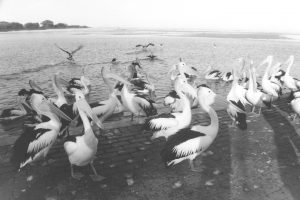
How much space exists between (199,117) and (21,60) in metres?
19.2

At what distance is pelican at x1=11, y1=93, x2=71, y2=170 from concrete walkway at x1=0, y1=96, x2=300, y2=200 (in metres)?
0.31

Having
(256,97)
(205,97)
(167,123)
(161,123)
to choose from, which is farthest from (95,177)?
(256,97)

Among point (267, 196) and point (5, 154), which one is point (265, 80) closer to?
point (267, 196)

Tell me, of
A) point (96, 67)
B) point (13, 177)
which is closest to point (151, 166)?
point (13, 177)

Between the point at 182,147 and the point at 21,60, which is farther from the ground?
the point at 182,147

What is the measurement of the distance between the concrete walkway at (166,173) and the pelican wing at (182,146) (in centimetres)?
40

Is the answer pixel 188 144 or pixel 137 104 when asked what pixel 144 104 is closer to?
pixel 137 104

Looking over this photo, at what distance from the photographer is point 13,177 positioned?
5621 millimetres

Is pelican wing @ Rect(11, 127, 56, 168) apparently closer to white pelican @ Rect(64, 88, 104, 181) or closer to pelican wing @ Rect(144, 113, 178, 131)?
white pelican @ Rect(64, 88, 104, 181)

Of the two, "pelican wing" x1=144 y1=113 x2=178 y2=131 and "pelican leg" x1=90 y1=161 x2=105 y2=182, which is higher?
"pelican wing" x1=144 y1=113 x2=178 y2=131

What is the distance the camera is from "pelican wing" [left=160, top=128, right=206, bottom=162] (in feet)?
18.4

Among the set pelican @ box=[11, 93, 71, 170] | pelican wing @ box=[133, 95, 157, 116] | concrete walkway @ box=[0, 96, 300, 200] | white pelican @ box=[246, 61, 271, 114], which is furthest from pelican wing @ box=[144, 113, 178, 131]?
white pelican @ box=[246, 61, 271, 114]

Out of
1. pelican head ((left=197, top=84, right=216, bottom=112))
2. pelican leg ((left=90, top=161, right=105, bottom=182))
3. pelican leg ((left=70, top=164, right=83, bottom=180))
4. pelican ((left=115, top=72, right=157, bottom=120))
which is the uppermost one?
pelican head ((left=197, top=84, right=216, bottom=112))

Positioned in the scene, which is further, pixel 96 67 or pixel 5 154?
pixel 96 67
